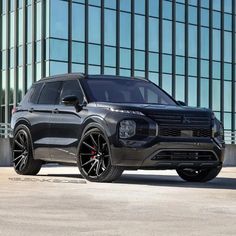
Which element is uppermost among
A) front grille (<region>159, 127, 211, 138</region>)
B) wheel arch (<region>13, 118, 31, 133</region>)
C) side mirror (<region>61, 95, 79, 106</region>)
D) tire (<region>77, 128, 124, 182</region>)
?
side mirror (<region>61, 95, 79, 106</region>)

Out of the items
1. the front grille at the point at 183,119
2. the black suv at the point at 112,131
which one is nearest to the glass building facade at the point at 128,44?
the black suv at the point at 112,131

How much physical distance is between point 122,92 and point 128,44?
35307 millimetres

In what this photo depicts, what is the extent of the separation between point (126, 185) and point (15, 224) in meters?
4.94

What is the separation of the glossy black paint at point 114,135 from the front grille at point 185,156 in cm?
5

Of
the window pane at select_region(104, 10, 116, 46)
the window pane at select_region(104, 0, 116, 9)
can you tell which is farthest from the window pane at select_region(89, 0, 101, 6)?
the window pane at select_region(104, 10, 116, 46)

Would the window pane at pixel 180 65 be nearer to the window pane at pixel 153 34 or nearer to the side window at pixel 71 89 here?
the window pane at pixel 153 34

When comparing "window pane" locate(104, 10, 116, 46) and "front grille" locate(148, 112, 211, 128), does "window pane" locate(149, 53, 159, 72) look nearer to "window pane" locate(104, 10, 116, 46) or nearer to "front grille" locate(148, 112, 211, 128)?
"window pane" locate(104, 10, 116, 46)

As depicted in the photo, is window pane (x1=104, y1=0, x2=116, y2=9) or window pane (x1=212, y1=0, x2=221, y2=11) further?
Result: window pane (x1=212, y1=0, x2=221, y2=11)

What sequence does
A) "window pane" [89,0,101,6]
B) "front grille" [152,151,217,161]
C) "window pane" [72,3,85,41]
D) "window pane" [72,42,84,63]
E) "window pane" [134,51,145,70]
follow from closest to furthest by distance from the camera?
"front grille" [152,151,217,161] → "window pane" [72,42,84,63] → "window pane" [72,3,85,41] → "window pane" [89,0,101,6] → "window pane" [134,51,145,70]

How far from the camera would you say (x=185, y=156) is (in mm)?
11359

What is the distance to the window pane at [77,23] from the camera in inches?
1746

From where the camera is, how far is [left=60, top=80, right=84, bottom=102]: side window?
40.8 feet

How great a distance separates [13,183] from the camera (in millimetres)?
11500

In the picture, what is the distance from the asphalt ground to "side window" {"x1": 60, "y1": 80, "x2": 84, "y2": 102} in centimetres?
163
